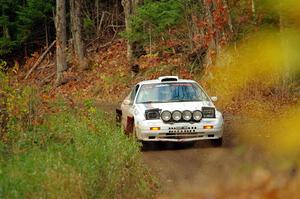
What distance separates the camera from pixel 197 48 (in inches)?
930

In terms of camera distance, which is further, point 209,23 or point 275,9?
point 209,23

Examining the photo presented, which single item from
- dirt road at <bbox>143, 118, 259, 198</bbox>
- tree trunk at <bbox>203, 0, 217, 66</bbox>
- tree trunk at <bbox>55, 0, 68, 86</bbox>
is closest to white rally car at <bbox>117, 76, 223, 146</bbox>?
dirt road at <bbox>143, 118, 259, 198</bbox>

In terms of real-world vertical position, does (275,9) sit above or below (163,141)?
above

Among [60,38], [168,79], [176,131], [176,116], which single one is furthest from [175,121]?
[60,38]

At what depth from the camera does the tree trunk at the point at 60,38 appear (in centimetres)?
3098

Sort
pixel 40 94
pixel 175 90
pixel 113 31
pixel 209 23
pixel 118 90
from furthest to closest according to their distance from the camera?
pixel 113 31, pixel 118 90, pixel 209 23, pixel 175 90, pixel 40 94

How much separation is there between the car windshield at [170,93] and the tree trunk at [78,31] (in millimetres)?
20343

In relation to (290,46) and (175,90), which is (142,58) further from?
(290,46)

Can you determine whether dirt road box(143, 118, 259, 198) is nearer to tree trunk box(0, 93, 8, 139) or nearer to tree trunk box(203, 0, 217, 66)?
tree trunk box(0, 93, 8, 139)

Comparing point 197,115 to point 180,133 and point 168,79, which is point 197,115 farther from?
point 168,79

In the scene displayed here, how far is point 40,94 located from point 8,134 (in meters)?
1.75

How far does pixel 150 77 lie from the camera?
2633 centimetres

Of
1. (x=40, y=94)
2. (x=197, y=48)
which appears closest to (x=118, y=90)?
Answer: (x=197, y=48)

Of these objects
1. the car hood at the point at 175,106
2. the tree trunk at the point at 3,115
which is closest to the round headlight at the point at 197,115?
the car hood at the point at 175,106
